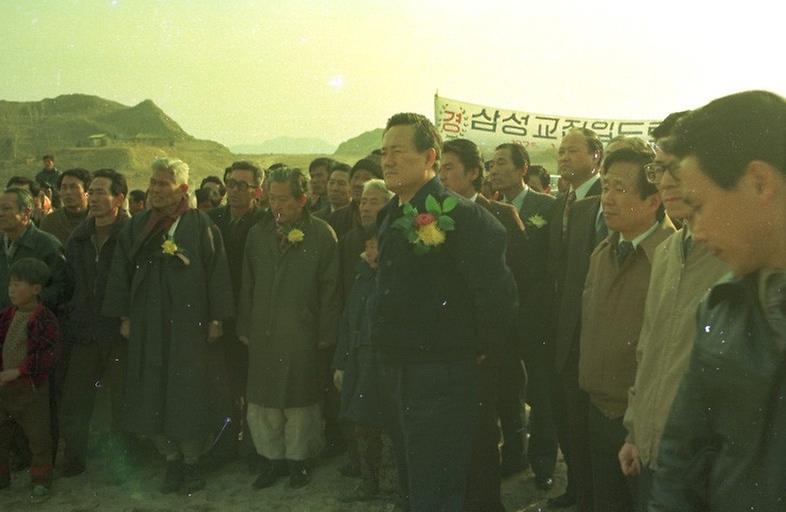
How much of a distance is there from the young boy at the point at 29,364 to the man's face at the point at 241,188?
5.01ft

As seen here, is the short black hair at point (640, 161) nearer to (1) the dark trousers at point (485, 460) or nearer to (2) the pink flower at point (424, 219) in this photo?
(2) the pink flower at point (424, 219)

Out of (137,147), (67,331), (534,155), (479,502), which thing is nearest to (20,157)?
(137,147)

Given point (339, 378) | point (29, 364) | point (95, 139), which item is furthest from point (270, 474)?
point (95, 139)

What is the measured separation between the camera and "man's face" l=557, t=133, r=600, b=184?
5145 millimetres

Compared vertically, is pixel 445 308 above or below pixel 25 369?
above

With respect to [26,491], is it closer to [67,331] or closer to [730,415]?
[67,331]

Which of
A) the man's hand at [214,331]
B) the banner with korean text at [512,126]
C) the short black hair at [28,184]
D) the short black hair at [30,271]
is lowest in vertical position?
the man's hand at [214,331]

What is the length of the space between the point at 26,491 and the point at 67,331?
1.12 metres

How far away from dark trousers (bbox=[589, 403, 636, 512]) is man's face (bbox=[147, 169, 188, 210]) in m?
3.23

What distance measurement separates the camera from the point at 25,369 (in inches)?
180

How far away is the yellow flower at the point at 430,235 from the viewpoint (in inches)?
120

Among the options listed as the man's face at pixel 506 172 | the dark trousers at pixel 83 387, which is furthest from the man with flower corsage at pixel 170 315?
the man's face at pixel 506 172

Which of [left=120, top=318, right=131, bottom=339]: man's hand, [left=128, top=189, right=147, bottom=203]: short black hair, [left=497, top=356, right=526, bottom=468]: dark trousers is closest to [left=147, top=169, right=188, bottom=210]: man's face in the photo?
[left=120, top=318, right=131, bottom=339]: man's hand

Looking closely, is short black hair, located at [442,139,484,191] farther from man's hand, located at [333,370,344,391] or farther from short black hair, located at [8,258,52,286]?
short black hair, located at [8,258,52,286]
